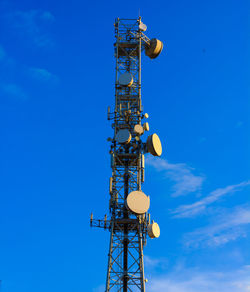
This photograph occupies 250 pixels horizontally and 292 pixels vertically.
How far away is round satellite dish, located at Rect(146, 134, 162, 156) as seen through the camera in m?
48.1

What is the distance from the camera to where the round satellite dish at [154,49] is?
55.6 meters

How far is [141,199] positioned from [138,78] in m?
15.5

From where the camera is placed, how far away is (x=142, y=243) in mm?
47469

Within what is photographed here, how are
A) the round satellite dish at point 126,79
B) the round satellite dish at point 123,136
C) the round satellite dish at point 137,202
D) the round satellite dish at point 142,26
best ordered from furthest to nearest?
1. the round satellite dish at point 142,26
2. the round satellite dish at point 126,79
3. the round satellite dish at point 123,136
4. the round satellite dish at point 137,202

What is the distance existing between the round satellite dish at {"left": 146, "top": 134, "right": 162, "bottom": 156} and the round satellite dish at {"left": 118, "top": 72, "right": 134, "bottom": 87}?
7.69m

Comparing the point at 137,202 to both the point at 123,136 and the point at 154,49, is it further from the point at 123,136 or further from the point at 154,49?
the point at 154,49

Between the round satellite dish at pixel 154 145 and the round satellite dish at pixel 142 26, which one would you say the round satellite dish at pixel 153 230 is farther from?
the round satellite dish at pixel 142 26

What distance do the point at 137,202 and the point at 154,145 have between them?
20.9 ft

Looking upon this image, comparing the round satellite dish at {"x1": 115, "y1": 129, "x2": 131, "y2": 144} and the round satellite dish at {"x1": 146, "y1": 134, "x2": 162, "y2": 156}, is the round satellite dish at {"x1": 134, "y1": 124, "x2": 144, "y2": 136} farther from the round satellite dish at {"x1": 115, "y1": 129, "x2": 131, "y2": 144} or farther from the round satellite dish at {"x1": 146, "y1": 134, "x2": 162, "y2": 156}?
the round satellite dish at {"x1": 146, "y1": 134, "x2": 162, "y2": 156}

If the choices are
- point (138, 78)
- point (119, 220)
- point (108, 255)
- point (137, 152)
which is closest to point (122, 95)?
point (138, 78)

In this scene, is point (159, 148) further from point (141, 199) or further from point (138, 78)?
point (138, 78)

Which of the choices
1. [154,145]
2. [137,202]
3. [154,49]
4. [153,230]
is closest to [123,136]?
[154,145]

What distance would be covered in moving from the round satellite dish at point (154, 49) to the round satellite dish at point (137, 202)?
61.0 ft

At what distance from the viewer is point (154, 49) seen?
182 ft
